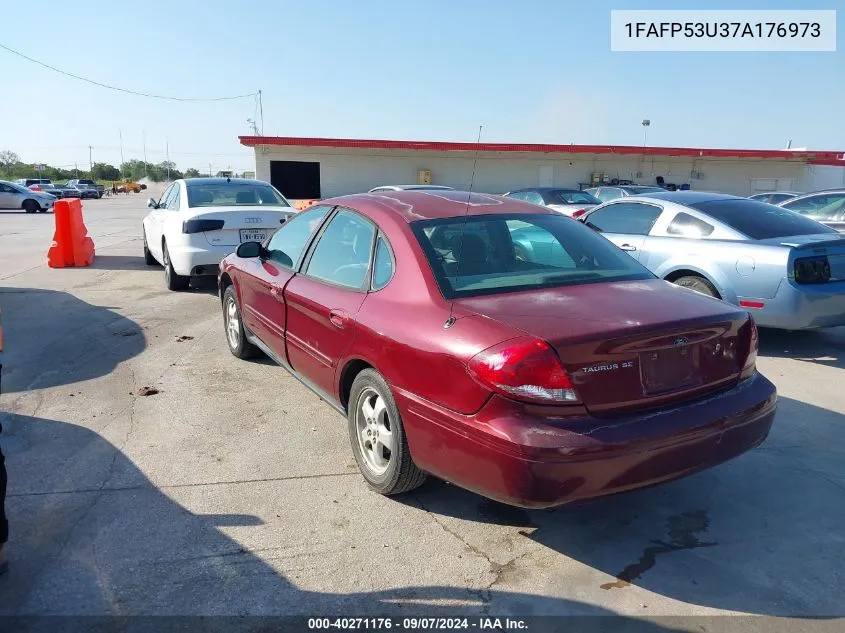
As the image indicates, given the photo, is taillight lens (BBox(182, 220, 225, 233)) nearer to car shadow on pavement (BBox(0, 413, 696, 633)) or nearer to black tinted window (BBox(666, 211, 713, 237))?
car shadow on pavement (BBox(0, 413, 696, 633))

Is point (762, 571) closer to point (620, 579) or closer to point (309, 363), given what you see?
point (620, 579)

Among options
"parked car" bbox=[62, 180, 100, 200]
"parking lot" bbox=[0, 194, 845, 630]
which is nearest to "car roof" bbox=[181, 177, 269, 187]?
"parking lot" bbox=[0, 194, 845, 630]

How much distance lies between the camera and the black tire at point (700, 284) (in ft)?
21.6

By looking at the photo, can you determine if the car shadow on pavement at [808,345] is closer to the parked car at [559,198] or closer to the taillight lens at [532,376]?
the taillight lens at [532,376]

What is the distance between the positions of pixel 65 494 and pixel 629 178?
102 feet

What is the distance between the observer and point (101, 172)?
103688 millimetres

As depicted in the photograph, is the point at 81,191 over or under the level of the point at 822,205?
over

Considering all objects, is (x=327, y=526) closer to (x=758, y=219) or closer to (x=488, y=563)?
(x=488, y=563)

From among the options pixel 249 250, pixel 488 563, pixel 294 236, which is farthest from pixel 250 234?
pixel 488 563

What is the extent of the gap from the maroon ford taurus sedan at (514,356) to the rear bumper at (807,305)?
2744 millimetres

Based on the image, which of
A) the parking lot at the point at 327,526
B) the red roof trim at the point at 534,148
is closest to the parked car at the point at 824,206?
the parking lot at the point at 327,526

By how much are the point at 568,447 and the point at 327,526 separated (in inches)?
54.1

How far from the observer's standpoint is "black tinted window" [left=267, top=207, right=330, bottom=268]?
479cm

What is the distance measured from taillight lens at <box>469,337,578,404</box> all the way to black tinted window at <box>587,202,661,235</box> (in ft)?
16.7
